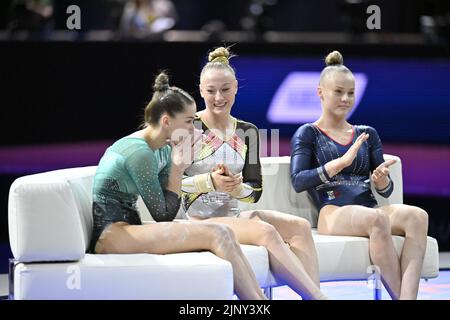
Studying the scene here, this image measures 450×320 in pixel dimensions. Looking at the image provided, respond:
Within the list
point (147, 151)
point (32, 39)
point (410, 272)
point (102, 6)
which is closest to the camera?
point (147, 151)

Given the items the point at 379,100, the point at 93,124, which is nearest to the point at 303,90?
the point at 379,100

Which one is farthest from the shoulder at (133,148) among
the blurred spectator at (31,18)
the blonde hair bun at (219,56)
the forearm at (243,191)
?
the blurred spectator at (31,18)

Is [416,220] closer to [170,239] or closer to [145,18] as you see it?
[170,239]

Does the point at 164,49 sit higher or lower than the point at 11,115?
A: higher

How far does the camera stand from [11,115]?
20.7 ft

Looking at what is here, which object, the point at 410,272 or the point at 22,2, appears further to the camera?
the point at 22,2

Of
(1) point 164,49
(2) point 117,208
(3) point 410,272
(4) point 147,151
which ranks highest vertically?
(1) point 164,49

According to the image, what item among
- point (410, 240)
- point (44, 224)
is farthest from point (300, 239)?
point (44, 224)

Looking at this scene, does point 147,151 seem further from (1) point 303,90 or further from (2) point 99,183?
(1) point 303,90

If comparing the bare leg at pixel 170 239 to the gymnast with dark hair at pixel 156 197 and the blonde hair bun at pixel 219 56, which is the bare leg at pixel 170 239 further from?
the blonde hair bun at pixel 219 56

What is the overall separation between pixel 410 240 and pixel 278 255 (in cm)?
75

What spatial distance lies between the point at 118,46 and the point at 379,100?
73.0 inches

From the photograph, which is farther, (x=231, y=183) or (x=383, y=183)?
(x=383, y=183)

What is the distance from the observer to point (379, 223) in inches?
179
